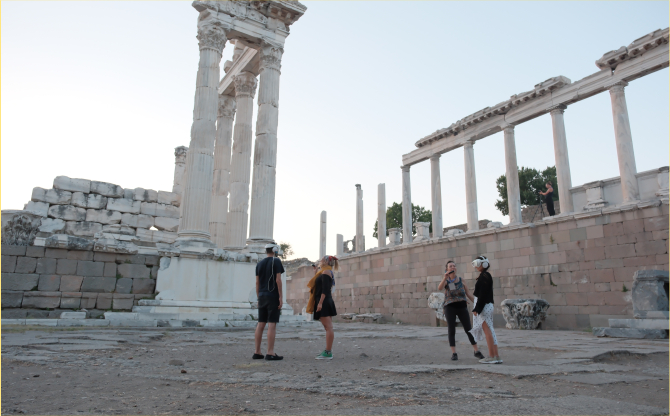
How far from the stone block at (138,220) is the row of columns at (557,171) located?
12255mm

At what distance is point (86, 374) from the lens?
471 centimetres

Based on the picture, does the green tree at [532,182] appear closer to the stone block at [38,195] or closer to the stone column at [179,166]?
the stone column at [179,166]

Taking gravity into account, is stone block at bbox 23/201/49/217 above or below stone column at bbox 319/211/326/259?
below

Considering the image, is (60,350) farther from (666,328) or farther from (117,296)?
(666,328)

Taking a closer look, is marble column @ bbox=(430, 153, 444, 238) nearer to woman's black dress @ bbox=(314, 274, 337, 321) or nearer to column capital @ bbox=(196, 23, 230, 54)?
column capital @ bbox=(196, 23, 230, 54)

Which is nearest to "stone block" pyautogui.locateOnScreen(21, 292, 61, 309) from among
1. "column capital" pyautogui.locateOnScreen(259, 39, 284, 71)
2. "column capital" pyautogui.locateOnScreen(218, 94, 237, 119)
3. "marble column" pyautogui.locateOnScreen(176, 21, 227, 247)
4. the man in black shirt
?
"marble column" pyautogui.locateOnScreen(176, 21, 227, 247)

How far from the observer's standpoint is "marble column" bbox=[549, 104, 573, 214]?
55.1 feet

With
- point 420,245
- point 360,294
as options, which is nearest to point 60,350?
point 420,245

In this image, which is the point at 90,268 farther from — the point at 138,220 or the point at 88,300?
the point at 138,220

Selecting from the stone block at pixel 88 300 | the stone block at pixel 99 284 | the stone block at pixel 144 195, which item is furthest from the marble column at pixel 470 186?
the stone block at pixel 88 300

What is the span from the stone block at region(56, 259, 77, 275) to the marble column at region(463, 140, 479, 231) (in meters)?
15.3

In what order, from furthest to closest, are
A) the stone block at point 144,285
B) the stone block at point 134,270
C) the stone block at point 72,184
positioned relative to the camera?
the stone block at point 72,184
the stone block at point 144,285
the stone block at point 134,270

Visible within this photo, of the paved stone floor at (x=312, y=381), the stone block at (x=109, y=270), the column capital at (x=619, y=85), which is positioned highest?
the column capital at (x=619, y=85)

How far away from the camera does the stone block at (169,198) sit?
17.4 m
